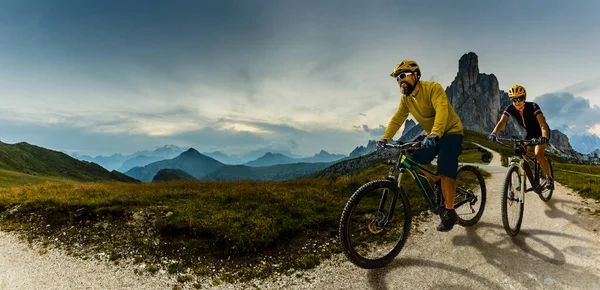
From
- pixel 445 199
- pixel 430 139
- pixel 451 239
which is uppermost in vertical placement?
pixel 430 139

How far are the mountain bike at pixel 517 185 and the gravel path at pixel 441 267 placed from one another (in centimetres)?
39

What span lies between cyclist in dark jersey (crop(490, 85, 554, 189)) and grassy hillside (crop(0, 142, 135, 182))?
593 feet

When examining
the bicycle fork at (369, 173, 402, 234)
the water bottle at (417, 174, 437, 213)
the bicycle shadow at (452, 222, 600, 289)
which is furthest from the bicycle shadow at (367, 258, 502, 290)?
the water bottle at (417, 174, 437, 213)

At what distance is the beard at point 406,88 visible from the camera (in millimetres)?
5742

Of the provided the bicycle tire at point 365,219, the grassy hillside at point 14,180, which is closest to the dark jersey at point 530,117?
the bicycle tire at point 365,219

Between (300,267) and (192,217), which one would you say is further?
(192,217)

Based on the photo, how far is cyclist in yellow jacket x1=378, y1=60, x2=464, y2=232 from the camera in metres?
5.70

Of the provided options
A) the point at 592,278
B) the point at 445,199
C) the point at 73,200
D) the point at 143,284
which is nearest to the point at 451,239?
the point at 445,199

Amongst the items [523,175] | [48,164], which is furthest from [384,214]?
[48,164]

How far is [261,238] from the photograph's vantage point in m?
6.57

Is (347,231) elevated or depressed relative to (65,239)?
elevated

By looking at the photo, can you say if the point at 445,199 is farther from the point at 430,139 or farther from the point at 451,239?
the point at 430,139

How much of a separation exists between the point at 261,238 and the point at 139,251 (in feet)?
9.98

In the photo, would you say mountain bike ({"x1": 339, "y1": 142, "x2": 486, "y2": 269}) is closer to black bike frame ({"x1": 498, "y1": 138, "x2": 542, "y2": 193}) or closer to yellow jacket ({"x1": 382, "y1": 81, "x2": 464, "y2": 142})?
yellow jacket ({"x1": 382, "y1": 81, "x2": 464, "y2": 142})
